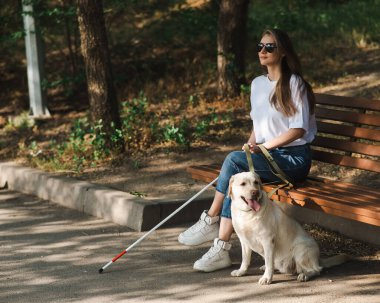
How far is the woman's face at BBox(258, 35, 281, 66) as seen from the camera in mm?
5992

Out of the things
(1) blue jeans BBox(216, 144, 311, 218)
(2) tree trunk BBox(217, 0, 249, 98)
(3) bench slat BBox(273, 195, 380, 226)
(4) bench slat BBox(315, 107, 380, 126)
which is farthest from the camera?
(2) tree trunk BBox(217, 0, 249, 98)

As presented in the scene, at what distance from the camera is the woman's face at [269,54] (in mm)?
5992

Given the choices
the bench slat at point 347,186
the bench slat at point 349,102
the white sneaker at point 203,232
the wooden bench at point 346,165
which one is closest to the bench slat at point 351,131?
the wooden bench at point 346,165

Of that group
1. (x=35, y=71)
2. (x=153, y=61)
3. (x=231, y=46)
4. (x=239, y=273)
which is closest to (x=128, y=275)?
(x=239, y=273)

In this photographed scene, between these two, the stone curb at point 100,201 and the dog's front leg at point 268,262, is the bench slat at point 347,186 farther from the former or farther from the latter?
the stone curb at point 100,201

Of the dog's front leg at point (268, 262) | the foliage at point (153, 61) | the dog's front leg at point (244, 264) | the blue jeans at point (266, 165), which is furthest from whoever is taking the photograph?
the foliage at point (153, 61)

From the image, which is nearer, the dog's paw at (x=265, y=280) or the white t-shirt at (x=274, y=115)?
the dog's paw at (x=265, y=280)

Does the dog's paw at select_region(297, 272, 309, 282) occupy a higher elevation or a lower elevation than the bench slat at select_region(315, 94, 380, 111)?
lower

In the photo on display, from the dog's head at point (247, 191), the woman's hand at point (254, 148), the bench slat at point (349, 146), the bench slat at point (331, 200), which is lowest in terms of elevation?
the bench slat at point (331, 200)

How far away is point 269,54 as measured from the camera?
6008 millimetres

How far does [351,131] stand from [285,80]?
807 mm

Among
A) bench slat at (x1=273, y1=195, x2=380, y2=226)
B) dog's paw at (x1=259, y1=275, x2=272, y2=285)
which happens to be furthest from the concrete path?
bench slat at (x1=273, y1=195, x2=380, y2=226)

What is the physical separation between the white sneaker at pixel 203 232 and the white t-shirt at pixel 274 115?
692 millimetres

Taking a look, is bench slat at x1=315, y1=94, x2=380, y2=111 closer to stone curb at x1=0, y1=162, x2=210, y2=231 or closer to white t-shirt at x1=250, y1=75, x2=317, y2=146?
white t-shirt at x1=250, y1=75, x2=317, y2=146
